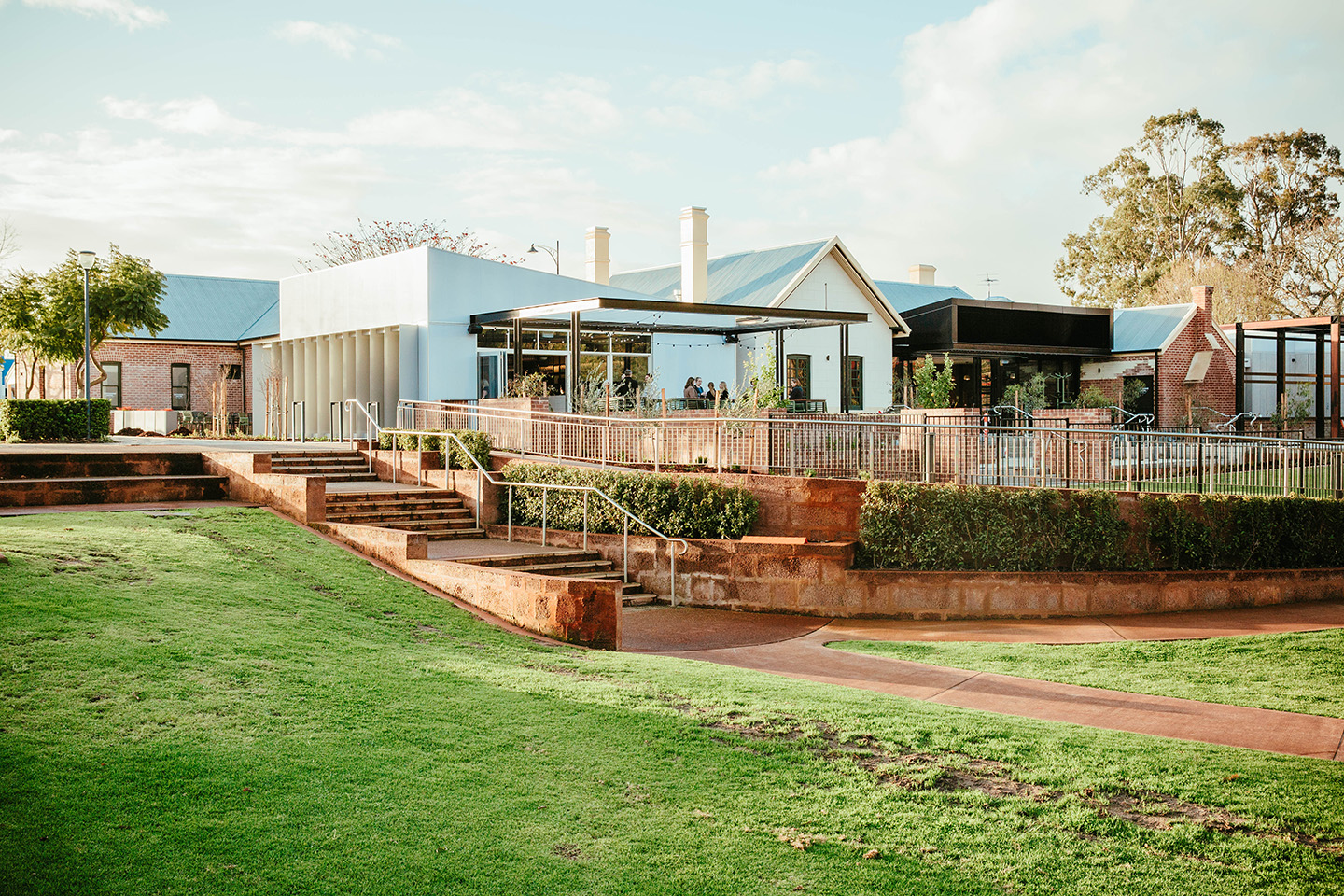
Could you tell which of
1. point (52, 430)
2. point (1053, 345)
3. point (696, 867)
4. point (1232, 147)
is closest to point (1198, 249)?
point (1232, 147)

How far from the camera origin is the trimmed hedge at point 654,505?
15.4m

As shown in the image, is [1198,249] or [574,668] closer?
[574,668]

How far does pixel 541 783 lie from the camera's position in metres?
5.76

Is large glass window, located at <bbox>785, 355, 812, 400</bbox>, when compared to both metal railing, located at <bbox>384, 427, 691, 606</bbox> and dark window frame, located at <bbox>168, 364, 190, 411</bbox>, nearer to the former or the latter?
metal railing, located at <bbox>384, 427, 691, 606</bbox>

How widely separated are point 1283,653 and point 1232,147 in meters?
48.3

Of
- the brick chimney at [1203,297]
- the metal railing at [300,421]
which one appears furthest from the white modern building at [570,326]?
the brick chimney at [1203,297]

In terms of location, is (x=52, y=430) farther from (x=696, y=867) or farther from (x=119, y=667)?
(x=696, y=867)

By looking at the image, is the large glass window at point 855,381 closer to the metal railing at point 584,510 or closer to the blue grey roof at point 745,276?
the blue grey roof at point 745,276

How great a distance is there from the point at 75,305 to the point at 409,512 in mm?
17328

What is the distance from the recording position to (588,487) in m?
15.5

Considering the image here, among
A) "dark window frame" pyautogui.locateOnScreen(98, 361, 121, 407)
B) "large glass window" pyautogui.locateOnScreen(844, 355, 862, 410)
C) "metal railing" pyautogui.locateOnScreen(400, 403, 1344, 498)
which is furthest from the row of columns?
"large glass window" pyautogui.locateOnScreen(844, 355, 862, 410)

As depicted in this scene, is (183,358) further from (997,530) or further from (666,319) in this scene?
(997,530)

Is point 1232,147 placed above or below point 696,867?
above

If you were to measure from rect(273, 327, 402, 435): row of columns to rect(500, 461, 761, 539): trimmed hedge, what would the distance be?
1066cm
